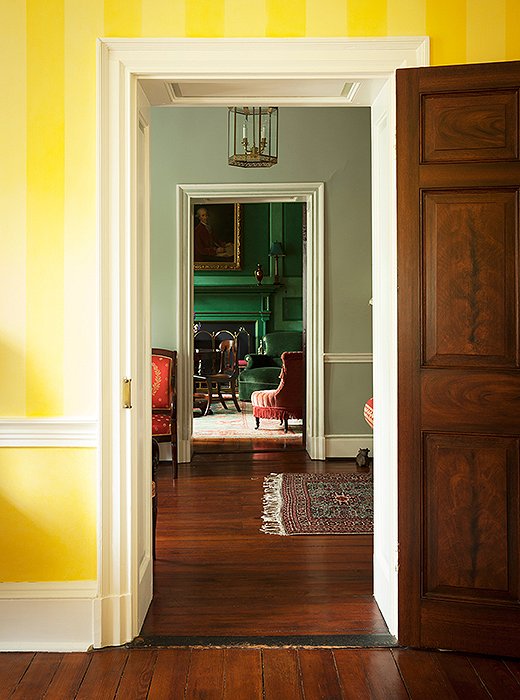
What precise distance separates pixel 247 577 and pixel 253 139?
12.6 ft

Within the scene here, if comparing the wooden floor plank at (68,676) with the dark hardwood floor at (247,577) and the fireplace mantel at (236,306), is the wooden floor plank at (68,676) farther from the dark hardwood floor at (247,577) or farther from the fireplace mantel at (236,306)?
the fireplace mantel at (236,306)

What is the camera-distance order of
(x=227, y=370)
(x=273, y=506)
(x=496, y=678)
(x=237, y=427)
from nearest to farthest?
1. (x=496, y=678)
2. (x=273, y=506)
3. (x=237, y=427)
4. (x=227, y=370)

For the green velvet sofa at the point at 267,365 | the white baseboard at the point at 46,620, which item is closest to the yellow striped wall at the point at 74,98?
the white baseboard at the point at 46,620

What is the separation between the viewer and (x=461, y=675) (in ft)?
9.16

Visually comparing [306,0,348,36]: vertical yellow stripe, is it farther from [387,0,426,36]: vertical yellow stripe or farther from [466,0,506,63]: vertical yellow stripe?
[466,0,506,63]: vertical yellow stripe

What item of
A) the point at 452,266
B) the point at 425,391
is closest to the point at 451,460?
the point at 425,391

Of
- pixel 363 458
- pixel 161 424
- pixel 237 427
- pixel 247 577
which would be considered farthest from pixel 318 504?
pixel 237 427

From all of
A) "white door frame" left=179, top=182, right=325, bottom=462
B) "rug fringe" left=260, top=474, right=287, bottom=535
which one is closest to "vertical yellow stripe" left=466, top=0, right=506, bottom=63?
"rug fringe" left=260, top=474, right=287, bottom=535

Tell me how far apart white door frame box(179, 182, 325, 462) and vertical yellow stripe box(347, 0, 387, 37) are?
150 inches

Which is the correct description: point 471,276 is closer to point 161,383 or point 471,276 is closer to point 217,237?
point 161,383

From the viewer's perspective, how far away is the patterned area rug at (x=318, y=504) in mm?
4738

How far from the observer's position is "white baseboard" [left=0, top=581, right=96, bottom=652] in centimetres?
305

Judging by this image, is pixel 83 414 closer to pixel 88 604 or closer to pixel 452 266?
pixel 88 604

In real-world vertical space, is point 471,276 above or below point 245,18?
below
